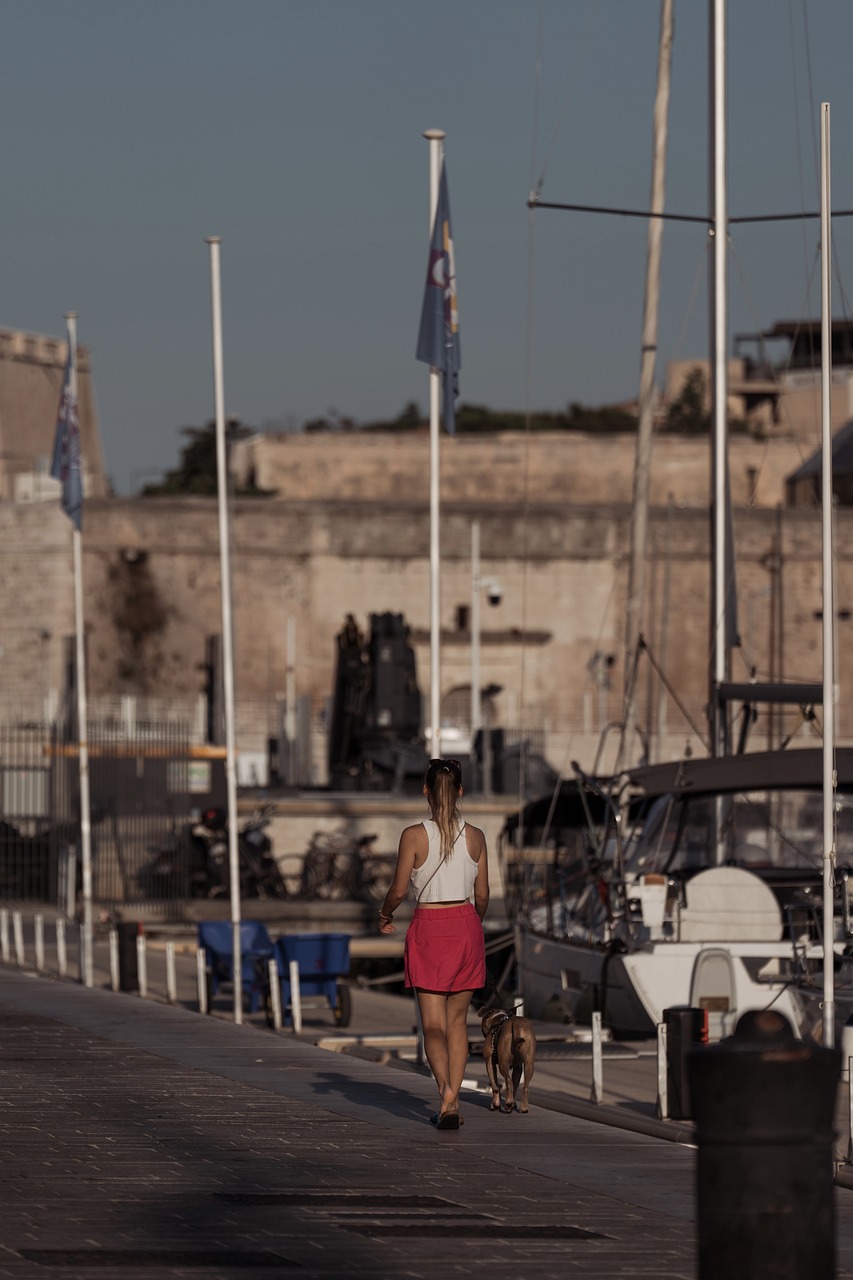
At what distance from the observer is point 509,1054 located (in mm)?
9039

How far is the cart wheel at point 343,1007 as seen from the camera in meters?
17.1

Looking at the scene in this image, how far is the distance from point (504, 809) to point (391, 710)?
3090 mm

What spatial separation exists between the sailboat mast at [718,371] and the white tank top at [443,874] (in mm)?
11222

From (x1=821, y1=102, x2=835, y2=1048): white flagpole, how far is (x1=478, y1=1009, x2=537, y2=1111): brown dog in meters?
2.07

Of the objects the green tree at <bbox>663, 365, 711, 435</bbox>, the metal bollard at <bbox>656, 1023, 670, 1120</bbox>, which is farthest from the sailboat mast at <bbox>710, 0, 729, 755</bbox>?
the green tree at <bbox>663, 365, 711, 435</bbox>

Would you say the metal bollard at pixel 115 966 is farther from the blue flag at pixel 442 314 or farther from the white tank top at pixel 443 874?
the white tank top at pixel 443 874

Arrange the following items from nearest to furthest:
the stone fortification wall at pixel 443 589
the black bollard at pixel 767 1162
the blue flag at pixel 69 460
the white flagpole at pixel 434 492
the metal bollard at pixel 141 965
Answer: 1. the black bollard at pixel 767 1162
2. the white flagpole at pixel 434 492
3. the metal bollard at pixel 141 965
4. the blue flag at pixel 69 460
5. the stone fortification wall at pixel 443 589

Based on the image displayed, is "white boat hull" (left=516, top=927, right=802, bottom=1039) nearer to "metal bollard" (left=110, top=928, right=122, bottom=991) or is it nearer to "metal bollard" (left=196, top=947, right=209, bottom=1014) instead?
"metal bollard" (left=196, top=947, right=209, bottom=1014)

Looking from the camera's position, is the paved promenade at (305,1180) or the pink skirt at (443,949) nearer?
the paved promenade at (305,1180)

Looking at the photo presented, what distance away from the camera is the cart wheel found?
17062 mm

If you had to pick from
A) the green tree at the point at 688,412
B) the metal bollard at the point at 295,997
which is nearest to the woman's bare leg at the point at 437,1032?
the metal bollard at the point at 295,997

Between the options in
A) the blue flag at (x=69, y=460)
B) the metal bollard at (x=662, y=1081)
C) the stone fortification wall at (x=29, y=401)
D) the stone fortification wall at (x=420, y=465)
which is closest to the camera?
the metal bollard at (x=662, y=1081)

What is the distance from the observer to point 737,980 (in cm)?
1473

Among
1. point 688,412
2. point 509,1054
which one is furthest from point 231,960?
point 688,412
